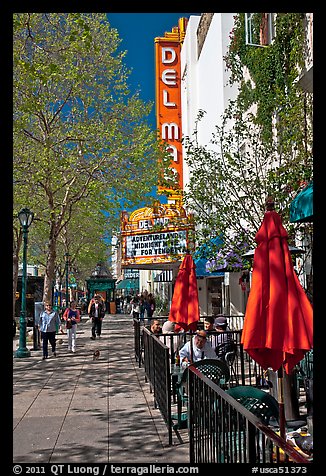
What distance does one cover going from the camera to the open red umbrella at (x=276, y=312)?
4789mm

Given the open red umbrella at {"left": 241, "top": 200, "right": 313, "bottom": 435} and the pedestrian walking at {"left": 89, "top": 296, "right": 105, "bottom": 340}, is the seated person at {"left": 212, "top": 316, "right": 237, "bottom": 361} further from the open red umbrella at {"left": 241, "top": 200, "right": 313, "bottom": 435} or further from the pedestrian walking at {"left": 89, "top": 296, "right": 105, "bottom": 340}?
the pedestrian walking at {"left": 89, "top": 296, "right": 105, "bottom": 340}

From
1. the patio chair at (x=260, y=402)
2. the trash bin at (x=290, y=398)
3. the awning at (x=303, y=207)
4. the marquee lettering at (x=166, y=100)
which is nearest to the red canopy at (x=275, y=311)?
the patio chair at (x=260, y=402)

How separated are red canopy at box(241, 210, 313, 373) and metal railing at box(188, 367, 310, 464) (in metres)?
0.54

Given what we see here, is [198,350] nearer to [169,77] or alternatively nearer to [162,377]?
[162,377]

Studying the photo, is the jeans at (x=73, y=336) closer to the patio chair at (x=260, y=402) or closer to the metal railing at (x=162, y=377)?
the metal railing at (x=162, y=377)

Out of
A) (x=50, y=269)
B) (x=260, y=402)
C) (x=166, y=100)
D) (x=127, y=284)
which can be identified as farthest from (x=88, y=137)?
(x=127, y=284)

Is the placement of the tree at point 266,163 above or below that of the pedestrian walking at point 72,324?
above

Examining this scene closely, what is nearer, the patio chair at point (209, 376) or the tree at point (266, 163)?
the patio chair at point (209, 376)

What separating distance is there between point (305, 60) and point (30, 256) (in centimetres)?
3683

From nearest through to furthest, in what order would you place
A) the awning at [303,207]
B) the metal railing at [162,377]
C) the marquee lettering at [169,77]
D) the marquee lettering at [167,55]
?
the metal railing at [162,377], the awning at [303,207], the marquee lettering at [169,77], the marquee lettering at [167,55]

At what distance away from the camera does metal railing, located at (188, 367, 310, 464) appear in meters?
3.77

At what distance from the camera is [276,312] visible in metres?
4.86

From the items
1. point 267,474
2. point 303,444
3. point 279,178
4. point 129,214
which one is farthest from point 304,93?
point 129,214
